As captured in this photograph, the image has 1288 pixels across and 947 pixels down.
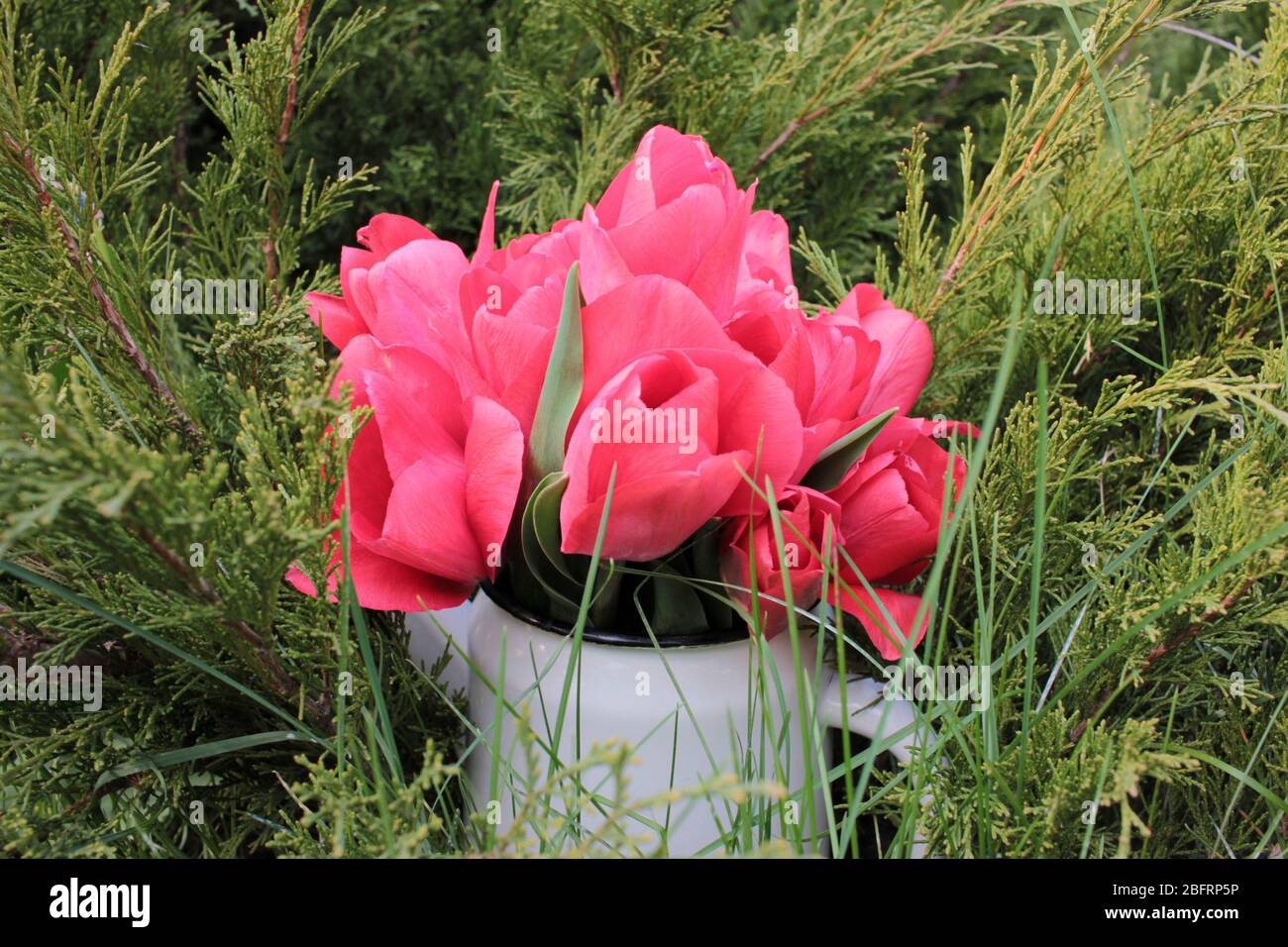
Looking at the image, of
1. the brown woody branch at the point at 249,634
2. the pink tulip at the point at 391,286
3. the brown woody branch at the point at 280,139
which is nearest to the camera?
the brown woody branch at the point at 249,634

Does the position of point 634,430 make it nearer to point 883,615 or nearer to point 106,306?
point 883,615

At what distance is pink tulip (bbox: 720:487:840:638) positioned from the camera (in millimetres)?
495

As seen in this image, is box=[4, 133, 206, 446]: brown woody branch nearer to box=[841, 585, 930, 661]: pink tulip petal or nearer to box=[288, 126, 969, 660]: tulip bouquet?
box=[288, 126, 969, 660]: tulip bouquet

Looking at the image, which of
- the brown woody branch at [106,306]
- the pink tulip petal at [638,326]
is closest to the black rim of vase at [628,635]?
the pink tulip petal at [638,326]

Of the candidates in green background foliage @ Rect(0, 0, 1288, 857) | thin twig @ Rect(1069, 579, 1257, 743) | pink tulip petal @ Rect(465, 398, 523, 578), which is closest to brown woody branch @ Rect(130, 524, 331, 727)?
green background foliage @ Rect(0, 0, 1288, 857)

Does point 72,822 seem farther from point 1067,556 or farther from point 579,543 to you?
point 1067,556

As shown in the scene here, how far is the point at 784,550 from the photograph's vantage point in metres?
0.48

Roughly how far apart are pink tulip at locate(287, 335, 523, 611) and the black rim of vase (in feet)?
0.08

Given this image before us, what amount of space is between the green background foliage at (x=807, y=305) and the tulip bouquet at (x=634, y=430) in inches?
1.6

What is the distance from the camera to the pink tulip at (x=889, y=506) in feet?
1.71

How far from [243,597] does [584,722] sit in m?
0.16

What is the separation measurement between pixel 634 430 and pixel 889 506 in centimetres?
13

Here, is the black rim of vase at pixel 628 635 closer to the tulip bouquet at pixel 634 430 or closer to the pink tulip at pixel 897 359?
the tulip bouquet at pixel 634 430

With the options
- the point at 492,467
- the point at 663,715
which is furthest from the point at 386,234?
the point at 663,715
